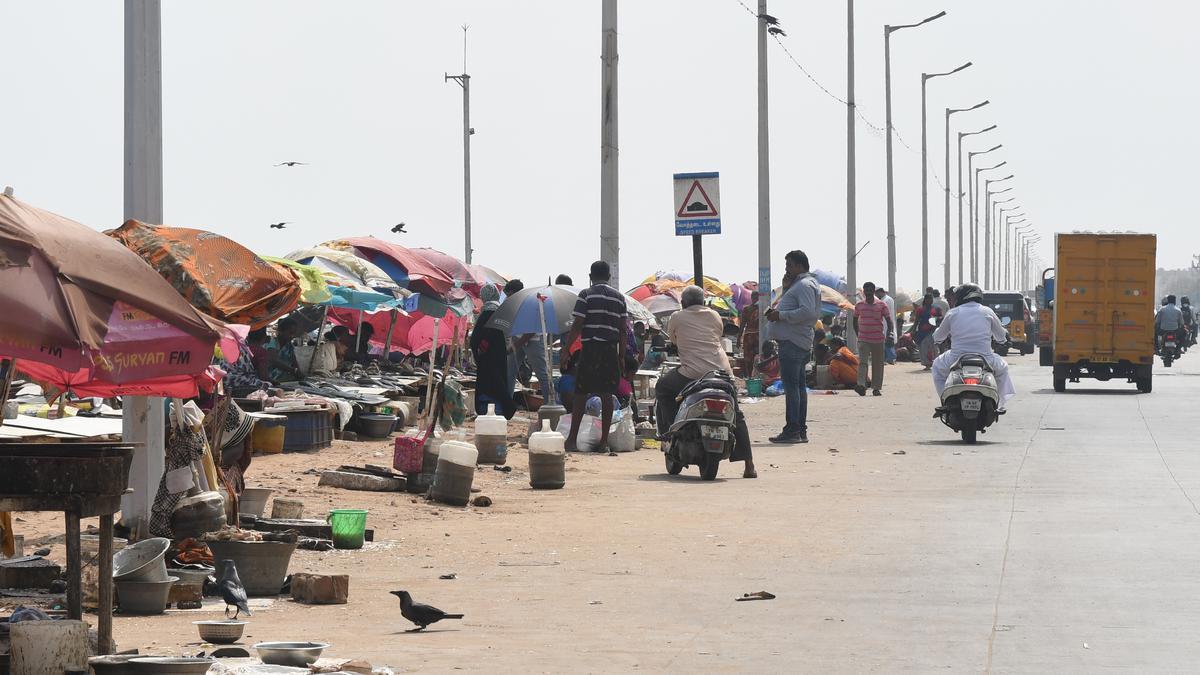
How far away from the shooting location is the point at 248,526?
11.3m

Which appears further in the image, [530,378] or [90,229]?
[530,378]

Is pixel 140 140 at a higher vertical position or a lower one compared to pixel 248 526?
higher

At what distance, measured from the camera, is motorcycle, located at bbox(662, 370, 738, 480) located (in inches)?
612

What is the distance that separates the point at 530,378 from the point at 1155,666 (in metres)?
21.4

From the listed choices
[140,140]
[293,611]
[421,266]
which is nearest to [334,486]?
[140,140]

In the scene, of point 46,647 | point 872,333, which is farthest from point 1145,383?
point 46,647

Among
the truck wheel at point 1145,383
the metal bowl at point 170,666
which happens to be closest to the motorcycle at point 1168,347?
the truck wheel at point 1145,383

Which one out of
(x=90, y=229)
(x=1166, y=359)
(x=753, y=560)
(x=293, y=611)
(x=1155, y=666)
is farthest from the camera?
(x=1166, y=359)

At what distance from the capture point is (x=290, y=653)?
7.04 m

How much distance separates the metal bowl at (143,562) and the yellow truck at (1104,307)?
2692 cm

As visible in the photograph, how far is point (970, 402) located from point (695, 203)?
387 cm

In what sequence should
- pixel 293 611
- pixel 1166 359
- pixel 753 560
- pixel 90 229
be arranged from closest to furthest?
pixel 90 229 → pixel 293 611 → pixel 753 560 → pixel 1166 359

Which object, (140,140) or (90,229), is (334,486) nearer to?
(140,140)

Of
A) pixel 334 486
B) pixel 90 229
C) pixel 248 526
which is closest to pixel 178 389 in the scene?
pixel 90 229
